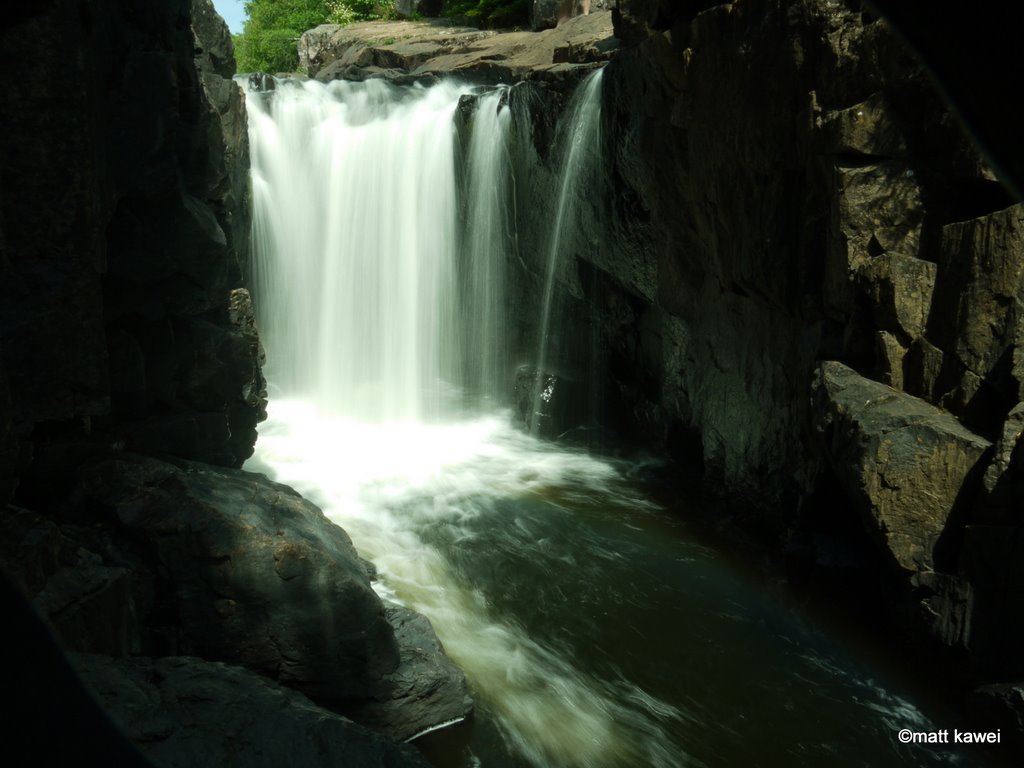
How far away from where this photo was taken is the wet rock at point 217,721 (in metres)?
3.20

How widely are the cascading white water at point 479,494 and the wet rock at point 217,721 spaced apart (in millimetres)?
1430

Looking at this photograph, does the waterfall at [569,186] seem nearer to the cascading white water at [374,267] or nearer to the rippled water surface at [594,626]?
the cascading white water at [374,267]

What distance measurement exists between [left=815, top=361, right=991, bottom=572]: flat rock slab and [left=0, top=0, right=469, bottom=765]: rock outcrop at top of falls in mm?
2869

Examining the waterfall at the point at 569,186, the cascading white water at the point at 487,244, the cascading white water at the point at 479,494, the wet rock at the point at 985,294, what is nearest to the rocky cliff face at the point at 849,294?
the wet rock at the point at 985,294

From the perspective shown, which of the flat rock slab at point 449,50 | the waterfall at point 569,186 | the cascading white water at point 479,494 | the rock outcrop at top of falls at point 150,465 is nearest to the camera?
the rock outcrop at top of falls at point 150,465

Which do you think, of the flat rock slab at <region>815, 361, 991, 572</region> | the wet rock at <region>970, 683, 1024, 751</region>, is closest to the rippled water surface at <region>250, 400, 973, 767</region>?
the wet rock at <region>970, 683, 1024, 751</region>

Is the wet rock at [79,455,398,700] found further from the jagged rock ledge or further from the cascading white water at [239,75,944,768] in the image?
the cascading white water at [239,75,944,768]

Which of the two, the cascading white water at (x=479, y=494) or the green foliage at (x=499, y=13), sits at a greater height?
the green foliage at (x=499, y=13)

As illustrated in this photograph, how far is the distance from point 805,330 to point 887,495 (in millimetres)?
1793

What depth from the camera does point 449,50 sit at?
17.1 meters

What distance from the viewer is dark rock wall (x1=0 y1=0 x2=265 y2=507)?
4.07 meters

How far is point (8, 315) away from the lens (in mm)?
4172

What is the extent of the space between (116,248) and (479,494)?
4.75 meters

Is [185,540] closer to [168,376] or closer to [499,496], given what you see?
[168,376]
